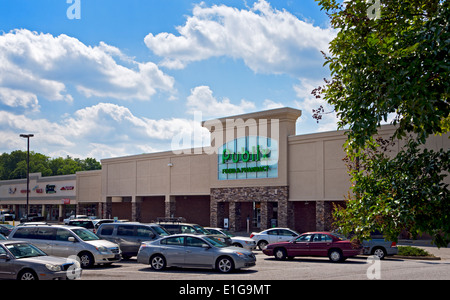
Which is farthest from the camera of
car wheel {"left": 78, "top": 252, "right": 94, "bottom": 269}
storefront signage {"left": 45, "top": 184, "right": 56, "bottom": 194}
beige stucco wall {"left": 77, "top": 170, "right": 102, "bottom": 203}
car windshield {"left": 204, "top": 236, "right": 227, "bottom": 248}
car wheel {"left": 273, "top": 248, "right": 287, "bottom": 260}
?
storefront signage {"left": 45, "top": 184, "right": 56, "bottom": 194}

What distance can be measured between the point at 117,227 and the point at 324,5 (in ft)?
53.3

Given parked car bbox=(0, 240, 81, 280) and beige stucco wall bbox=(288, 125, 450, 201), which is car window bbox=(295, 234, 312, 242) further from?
beige stucco wall bbox=(288, 125, 450, 201)

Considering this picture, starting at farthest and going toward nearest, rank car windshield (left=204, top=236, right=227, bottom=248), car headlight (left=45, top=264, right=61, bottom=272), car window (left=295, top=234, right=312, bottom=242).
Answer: car window (left=295, top=234, right=312, bottom=242) → car windshield (left=204, top=236, right=227, bottom=248) → car headlight (left=45, top=264, right=61, bottom=272)

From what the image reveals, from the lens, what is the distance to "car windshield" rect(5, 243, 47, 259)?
583 inches

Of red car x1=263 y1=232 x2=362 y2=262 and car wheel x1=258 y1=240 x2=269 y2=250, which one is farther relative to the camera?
car wheel x1=258 y1=240 x2=269 y2=250

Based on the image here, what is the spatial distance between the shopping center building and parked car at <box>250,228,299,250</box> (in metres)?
3.52

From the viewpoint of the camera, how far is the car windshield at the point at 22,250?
583 inches

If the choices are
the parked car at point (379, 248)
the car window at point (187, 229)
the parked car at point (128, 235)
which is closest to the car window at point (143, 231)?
the parked car at point (128, 235)

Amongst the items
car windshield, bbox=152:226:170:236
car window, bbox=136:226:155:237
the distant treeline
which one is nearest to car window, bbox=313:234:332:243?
car windshield, bbox=152:226:170:236

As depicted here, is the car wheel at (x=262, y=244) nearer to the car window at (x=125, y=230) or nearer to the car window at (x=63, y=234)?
the car window at (x=125, y=230)

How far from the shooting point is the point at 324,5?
1040 centimetres

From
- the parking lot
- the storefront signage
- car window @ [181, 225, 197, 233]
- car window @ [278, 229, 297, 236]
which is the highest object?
the storefront signage
